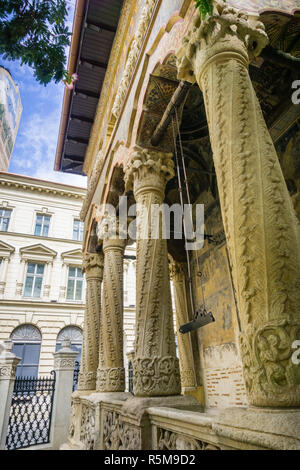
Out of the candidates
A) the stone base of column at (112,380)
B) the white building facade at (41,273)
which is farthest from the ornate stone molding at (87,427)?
the white building facade at (41,273)

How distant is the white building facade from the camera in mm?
16234

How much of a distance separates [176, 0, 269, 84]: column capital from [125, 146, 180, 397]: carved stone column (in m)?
1.89

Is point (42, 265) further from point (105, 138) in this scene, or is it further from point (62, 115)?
point (105, 138)

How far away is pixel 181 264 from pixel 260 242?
7067mm

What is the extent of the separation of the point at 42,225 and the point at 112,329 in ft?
49.0

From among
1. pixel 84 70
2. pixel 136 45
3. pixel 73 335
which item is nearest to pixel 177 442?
pixel 136 45

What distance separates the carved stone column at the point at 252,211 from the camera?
163 cm

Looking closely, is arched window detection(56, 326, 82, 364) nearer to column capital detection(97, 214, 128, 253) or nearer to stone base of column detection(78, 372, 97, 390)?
stone base of column detection(78, 372, 97, 390)

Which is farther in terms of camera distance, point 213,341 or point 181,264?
point 181,264

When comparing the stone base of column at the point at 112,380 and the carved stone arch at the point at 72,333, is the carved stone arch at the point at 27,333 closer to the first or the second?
the carved stone arch at the point at 72,333

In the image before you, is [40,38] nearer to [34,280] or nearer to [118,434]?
[118,434]

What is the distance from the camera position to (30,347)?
1625 cm

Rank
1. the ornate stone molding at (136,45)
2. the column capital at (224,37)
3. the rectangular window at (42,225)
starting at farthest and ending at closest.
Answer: the rectangular window at (42,225)
the ornate stone molding at (136,45)
the column capital at (224,37)
